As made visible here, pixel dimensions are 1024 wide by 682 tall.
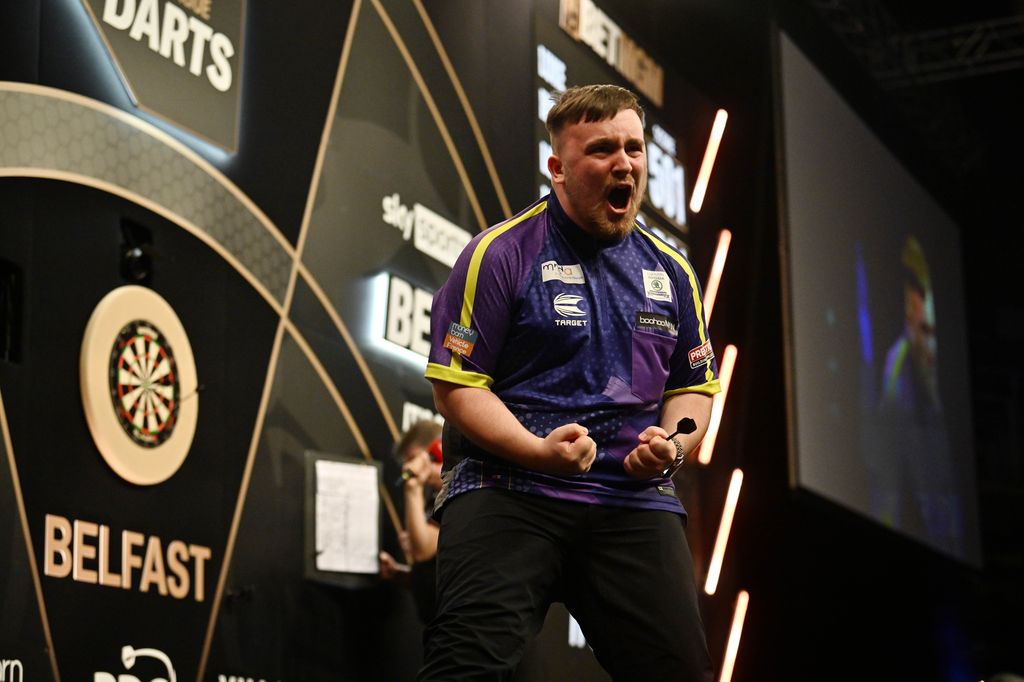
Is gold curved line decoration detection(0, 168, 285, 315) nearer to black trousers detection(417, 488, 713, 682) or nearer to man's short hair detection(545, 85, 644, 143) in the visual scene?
man's short hair detection(545, 85, 644, 143)

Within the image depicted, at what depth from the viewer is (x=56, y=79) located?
427 cm

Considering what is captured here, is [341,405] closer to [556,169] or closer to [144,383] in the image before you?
[144,383]

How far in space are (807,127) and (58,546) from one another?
7.02 m

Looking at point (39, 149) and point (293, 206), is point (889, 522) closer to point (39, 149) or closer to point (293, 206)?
point (293, 206)

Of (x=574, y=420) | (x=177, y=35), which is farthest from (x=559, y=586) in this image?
(x=177, y=35)

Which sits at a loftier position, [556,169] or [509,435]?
[556,169]

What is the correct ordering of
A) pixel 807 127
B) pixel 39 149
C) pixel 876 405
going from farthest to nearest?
pixel 876 405 < pixel 807 127 < pixel 39 149

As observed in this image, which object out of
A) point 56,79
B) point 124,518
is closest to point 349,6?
point 56,79

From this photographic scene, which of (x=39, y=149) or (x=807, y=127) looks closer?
(x=39, y=149)

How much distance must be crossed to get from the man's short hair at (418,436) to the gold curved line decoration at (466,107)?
1.37 meters

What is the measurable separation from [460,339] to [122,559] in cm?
197

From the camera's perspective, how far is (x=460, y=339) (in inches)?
112

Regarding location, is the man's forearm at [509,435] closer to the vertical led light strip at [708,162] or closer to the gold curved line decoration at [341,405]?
the gold curved line decoration at [341,405]

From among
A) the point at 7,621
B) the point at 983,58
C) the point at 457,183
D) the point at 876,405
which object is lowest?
the point at 7,621
